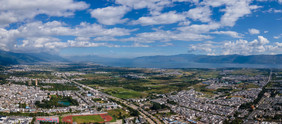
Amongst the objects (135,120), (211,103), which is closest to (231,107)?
(211,103)

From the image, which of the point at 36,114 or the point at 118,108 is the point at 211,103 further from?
the point at 36,114

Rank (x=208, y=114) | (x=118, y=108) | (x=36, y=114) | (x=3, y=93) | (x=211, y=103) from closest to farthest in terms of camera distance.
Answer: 1. (x=36, y=114)
2. (x=208, y=114)
3. (x=118, y=108)
4. (x=211, y=103)
5. (x=3, y=93)

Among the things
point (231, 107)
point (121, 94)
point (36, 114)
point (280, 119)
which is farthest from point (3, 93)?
point (280, 119)

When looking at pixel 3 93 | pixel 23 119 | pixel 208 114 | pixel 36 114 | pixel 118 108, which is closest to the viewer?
pixel 23 119

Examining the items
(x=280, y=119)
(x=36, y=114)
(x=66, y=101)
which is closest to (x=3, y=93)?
(x=66, y=101)

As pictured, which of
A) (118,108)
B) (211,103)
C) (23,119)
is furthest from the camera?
(211,103)

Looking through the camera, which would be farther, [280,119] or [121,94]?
[121,94]

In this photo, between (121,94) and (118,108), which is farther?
(121,94)

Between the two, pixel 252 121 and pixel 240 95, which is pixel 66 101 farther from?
pixel 240 95

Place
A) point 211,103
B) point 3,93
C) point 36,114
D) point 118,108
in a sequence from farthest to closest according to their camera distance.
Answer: point 3,93 < point 211,103 < point 118,108 < point 36,114
